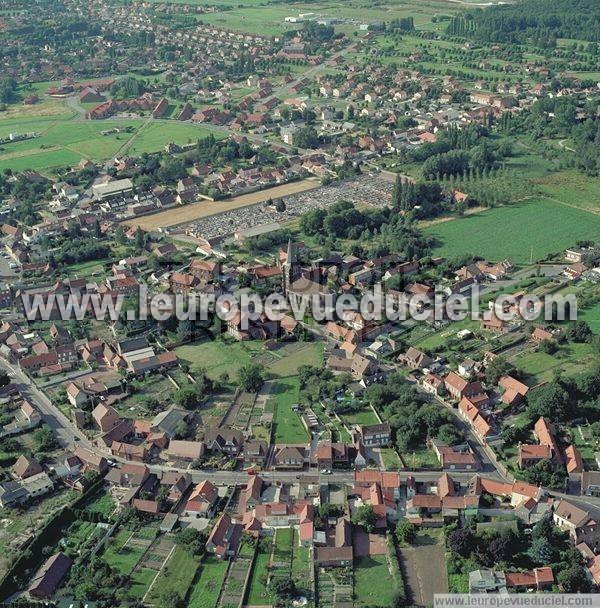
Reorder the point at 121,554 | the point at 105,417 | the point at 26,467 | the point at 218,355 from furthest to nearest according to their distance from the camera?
the point at 218,355 < the point at 105,417 < the point at 26,467 < the point at 121,554

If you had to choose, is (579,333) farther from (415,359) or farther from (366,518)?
(366,518)

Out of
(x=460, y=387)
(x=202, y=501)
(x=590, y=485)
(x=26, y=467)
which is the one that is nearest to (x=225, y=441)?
(x=202, y=501)

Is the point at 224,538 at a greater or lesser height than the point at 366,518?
lesser

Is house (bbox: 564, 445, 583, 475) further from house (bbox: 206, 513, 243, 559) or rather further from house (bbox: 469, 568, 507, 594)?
house (bbox: 206, 513, 243, 559)

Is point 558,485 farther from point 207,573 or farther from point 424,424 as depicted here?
point 207,573

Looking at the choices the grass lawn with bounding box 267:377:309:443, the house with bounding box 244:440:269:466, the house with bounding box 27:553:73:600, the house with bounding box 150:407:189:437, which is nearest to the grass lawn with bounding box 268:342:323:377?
the grass lawn with bounding box 267:377:309:443

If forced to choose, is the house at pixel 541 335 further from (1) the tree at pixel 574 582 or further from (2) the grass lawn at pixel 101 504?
(2) the grass lawn at pixel 101 504

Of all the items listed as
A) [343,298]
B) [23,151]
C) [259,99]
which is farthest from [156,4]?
[343,298]

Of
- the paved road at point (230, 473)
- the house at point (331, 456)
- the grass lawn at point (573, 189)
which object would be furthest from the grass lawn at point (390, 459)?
the grass lawn at point (573, 189)
